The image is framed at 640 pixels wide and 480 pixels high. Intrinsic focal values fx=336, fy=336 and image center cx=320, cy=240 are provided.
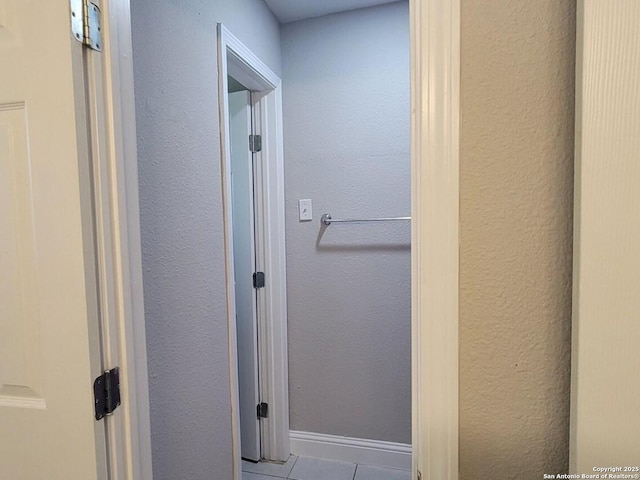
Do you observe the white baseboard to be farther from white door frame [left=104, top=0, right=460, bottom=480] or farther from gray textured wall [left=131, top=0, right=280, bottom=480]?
white door frame [left=104, top=0, right=460, bottom=480]

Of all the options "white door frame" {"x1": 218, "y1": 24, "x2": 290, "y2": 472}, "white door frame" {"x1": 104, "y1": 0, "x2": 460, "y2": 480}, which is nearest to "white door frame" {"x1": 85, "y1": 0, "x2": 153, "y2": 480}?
"white door frame" {"x1": 104, "y1": 0, "x2": 460, "y2": 480}

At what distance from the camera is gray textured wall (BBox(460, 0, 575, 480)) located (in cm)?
43

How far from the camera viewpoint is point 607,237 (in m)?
0.38

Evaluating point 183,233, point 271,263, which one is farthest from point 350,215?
point 183,233

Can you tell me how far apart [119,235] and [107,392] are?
0.32 m

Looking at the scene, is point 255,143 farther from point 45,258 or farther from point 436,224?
point 436,224

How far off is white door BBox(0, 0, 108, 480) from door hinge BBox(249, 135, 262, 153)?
4.07ft

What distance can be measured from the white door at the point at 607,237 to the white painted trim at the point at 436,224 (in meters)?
0.14

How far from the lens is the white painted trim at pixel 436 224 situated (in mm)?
449

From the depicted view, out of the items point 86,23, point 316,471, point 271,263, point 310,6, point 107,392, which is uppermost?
point 310,6

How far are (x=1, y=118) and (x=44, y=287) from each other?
0.33 meters

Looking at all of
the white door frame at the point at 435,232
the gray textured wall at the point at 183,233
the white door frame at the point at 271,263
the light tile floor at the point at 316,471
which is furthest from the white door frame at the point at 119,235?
the light tile floor at the point at 316,471

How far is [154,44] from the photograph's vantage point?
0.95 metres

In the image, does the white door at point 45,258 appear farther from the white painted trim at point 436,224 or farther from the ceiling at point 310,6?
the ceiling at point 310,6
